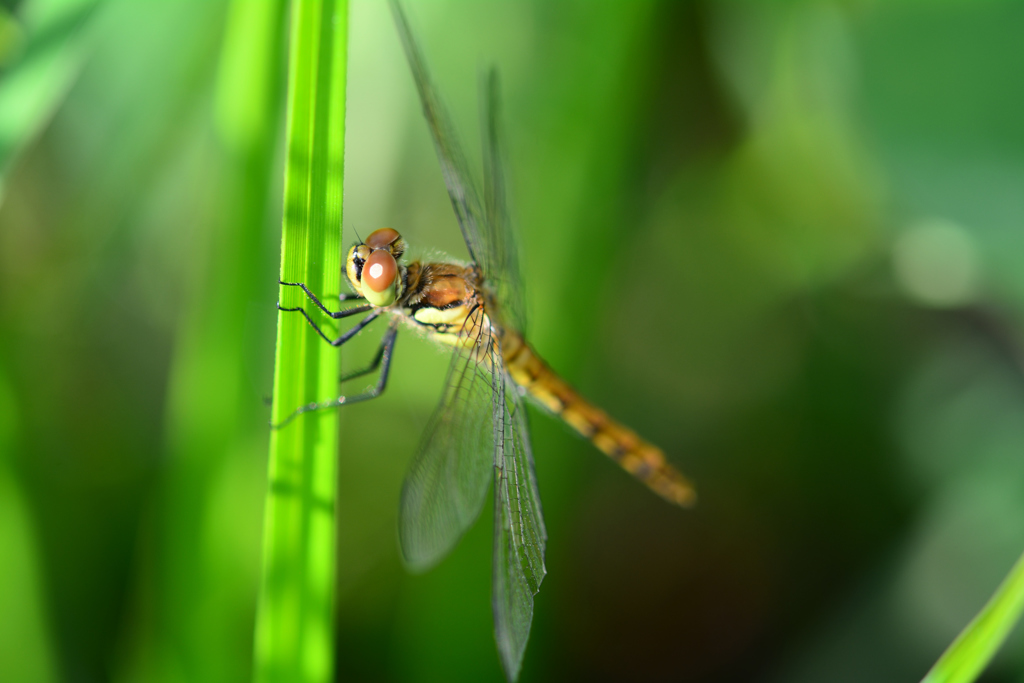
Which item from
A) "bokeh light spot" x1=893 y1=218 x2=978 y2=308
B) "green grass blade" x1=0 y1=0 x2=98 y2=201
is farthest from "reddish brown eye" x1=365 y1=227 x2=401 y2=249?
"bokeh light spot" x1=893 y1=218 x2=978 y2=308

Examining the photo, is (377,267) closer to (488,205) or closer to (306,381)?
(488,205)

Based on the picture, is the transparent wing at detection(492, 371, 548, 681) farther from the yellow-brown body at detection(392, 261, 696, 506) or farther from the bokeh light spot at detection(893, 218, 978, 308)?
the bokeh light spot at detection(893, 218, 978, 308)

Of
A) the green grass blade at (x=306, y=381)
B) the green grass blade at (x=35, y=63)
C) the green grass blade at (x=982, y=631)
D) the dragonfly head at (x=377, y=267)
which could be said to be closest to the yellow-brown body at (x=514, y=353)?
the dragonfly head at (x=377, y=267)

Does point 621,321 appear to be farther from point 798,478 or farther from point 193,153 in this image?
point 193,153

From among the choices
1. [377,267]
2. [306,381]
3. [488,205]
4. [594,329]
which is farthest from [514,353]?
[306,381]

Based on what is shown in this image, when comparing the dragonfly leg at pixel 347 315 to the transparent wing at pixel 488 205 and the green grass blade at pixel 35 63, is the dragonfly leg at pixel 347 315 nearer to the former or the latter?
the transparent wing at pixel 488 205

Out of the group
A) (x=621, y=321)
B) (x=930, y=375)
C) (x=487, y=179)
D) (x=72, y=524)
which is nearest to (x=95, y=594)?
(x=72, y=524)

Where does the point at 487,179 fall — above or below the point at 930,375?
above
